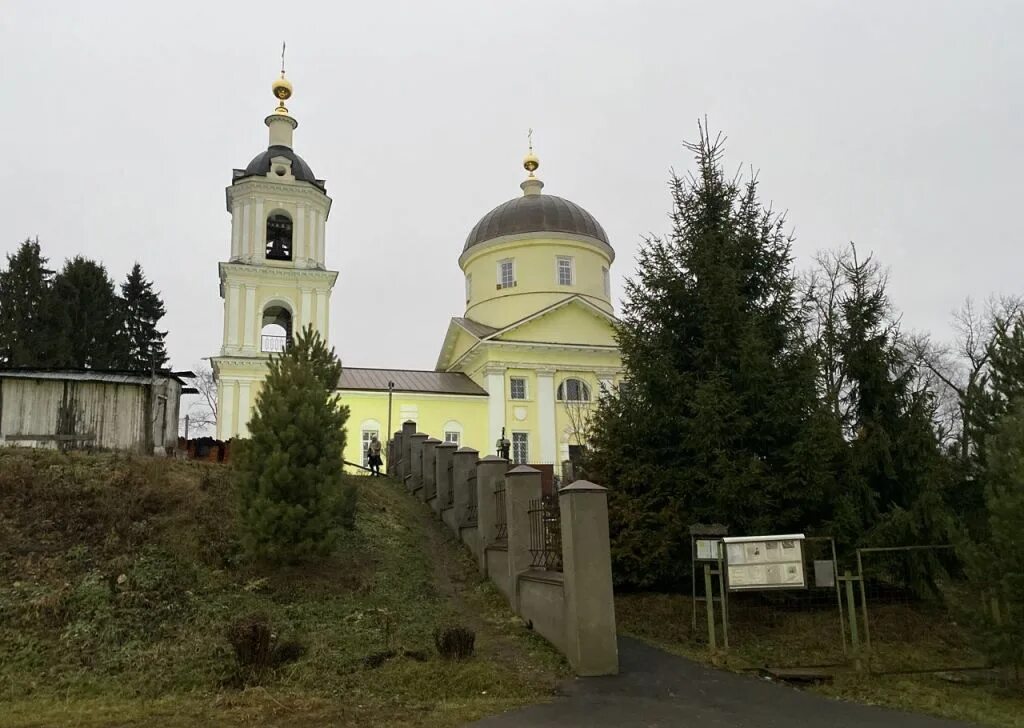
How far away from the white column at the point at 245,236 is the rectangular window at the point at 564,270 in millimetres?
14664

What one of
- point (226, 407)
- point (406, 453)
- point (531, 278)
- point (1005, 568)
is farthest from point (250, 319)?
point (1005, 568)

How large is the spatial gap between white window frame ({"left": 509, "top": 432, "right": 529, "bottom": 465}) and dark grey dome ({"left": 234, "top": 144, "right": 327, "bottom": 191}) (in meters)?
14.2

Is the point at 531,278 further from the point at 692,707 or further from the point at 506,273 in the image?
the point at 692,707

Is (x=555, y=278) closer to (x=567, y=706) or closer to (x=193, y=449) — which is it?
(x=193, y=449)

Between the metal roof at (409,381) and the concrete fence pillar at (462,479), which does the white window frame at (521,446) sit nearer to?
the metal roof at (409,381)

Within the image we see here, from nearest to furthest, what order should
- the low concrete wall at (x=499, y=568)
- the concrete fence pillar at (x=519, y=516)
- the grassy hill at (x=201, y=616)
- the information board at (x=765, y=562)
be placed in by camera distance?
the grassy hill at (x=201, y=616), the information board at (x=765, y=562), the concrete fence pillar at (x=519, y=516), the low concrete wall at (x=499, y=568)

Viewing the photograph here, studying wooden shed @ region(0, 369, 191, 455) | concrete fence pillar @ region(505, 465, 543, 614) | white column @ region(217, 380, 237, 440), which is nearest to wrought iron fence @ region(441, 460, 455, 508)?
concrete fence pillar @ region(505, 465, 543, 614)

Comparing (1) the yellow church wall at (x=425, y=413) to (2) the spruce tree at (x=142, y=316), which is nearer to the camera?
(1) the yellow church wall at (x=425, y=413)

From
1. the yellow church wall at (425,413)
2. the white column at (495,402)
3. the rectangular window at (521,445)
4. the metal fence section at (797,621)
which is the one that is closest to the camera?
the metal fence section at (797,621)

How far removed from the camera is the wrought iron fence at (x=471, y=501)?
16.2m

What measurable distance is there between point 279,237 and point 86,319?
425 inches

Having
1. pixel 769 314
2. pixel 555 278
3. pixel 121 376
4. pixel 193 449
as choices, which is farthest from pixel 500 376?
pixel 769 314

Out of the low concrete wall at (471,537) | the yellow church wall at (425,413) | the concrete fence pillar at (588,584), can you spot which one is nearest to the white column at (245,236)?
the yellow church wall at (425,413)

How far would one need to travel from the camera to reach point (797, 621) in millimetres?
12172
